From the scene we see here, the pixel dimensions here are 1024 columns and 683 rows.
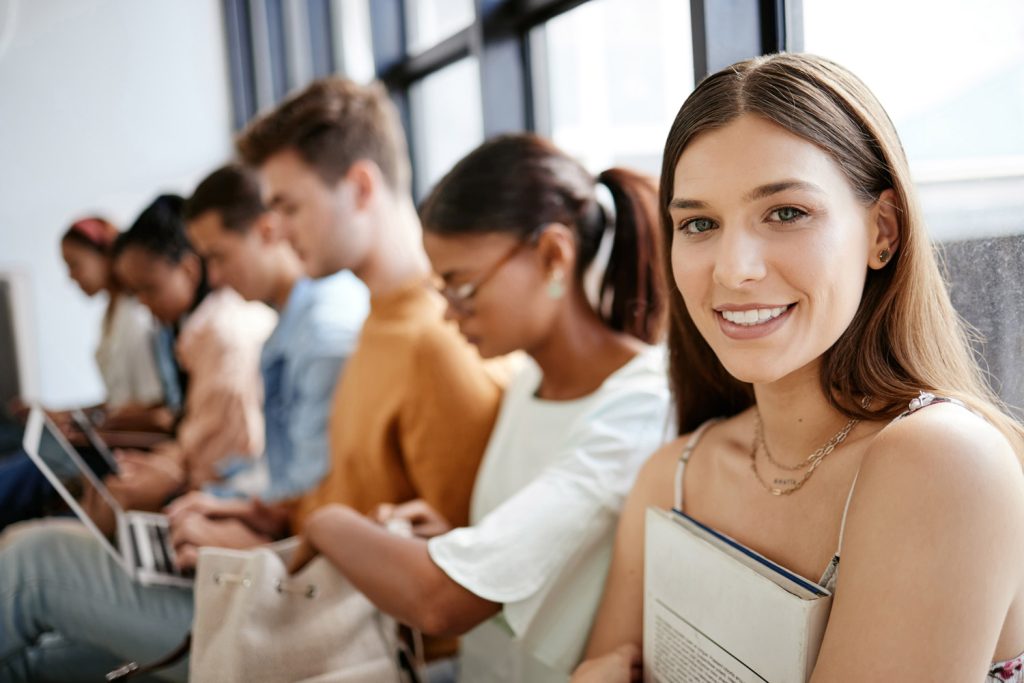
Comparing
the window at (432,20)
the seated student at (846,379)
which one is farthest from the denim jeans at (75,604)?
the window at (432,20)

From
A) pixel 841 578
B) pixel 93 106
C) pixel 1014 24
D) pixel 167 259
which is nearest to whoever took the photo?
pixel 841 578

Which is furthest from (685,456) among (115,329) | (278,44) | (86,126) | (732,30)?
(86,126)

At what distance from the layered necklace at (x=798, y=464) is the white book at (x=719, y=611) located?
0.08 m

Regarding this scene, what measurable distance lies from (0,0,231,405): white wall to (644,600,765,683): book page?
435cm

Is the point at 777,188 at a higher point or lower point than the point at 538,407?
higher

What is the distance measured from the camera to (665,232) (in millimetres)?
1079

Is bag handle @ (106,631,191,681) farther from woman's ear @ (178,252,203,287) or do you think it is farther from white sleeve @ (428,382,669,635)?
woman's ear @ (178,252,203,287)

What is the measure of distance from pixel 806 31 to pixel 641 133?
2.07ft

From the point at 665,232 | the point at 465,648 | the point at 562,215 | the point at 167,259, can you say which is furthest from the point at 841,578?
the point at 167,259

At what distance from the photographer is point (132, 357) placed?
3.41m

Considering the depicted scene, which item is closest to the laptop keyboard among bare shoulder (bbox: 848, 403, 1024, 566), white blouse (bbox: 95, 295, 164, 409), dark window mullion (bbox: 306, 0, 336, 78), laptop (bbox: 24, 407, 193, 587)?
laptop (bbox: 24, 407, 193, 587)

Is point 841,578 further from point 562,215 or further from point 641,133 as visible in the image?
point 641,133

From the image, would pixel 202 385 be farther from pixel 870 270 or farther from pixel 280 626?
pixel 870 270

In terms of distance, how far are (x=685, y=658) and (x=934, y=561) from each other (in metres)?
0.34
